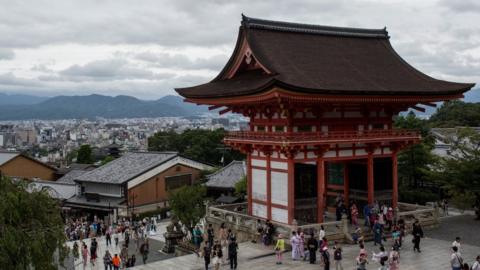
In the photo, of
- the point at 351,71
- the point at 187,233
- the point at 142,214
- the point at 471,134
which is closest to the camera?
the point at 351,71

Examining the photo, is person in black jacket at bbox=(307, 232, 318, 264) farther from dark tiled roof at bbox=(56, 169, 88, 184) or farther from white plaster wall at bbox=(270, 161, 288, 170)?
dark tiled roof at bbox=(56, 169, 88, 184)

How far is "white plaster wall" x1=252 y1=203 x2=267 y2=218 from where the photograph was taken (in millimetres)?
28828

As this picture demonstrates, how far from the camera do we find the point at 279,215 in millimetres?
27641

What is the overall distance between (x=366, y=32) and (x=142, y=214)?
28.5 metres

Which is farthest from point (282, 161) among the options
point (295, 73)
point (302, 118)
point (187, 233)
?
point (187, 233)

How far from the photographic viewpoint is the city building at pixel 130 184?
5094 centimetres

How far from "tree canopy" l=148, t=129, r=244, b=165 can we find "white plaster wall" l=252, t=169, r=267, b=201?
4383cm

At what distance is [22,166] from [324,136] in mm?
52929

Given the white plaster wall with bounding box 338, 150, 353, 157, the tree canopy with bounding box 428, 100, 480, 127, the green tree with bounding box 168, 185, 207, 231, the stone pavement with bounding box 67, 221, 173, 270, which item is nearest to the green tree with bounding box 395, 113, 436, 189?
the white plaster wall with bounding box 338, 150, 353, 157

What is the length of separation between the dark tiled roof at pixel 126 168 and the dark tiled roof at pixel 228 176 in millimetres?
5293

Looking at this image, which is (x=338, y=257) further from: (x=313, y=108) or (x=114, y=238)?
(x=114, y=238)

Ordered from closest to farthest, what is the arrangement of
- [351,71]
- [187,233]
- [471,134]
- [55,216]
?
[55,216] → [351,71] → [471,134] → [187,233]

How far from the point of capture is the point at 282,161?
27.1m

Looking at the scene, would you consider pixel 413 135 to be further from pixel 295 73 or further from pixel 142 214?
pixel 142 214
